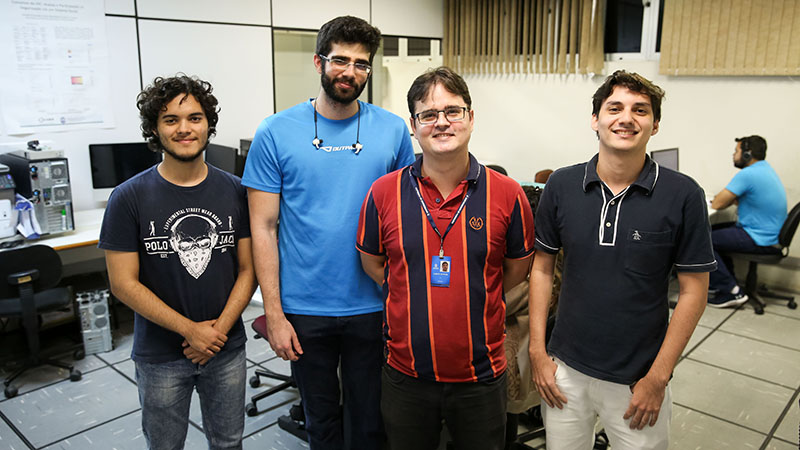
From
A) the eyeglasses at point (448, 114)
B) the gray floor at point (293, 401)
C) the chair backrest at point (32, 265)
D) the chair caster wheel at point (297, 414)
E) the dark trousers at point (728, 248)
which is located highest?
the eyeglasses at point (448, 114)

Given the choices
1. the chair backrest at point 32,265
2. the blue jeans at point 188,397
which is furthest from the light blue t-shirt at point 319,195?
the chair backrest at point 32,265

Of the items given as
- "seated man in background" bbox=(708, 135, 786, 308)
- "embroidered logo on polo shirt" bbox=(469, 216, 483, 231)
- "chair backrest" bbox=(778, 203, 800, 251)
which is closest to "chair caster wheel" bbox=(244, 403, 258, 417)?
"embroidered logo on polo shirt" bbox=(469, 216, 483, 231)

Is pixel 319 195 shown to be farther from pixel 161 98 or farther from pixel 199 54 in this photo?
pixel 199 54

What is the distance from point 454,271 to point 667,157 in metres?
3.82

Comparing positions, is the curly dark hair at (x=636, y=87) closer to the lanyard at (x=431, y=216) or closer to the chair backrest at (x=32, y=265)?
the lanyard at (x=431, y=216)

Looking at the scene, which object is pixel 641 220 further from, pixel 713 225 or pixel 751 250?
pixel 713 225

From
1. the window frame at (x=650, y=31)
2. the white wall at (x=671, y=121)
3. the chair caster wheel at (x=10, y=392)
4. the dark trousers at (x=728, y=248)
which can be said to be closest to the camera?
the chair caster wheel at (x=10, y=392)

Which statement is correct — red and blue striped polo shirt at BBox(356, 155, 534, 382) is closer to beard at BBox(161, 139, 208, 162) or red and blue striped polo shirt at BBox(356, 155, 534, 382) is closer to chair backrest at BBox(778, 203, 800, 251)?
beard at BBox(161, 139, 208, 162)

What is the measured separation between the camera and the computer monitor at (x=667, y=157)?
455cm

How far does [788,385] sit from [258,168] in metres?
3.25

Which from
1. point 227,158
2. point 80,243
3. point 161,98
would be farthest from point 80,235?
point 161,98

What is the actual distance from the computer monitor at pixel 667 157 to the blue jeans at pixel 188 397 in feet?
12.7

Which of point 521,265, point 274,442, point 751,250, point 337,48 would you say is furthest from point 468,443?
point 751,250

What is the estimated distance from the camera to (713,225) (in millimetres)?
4875
